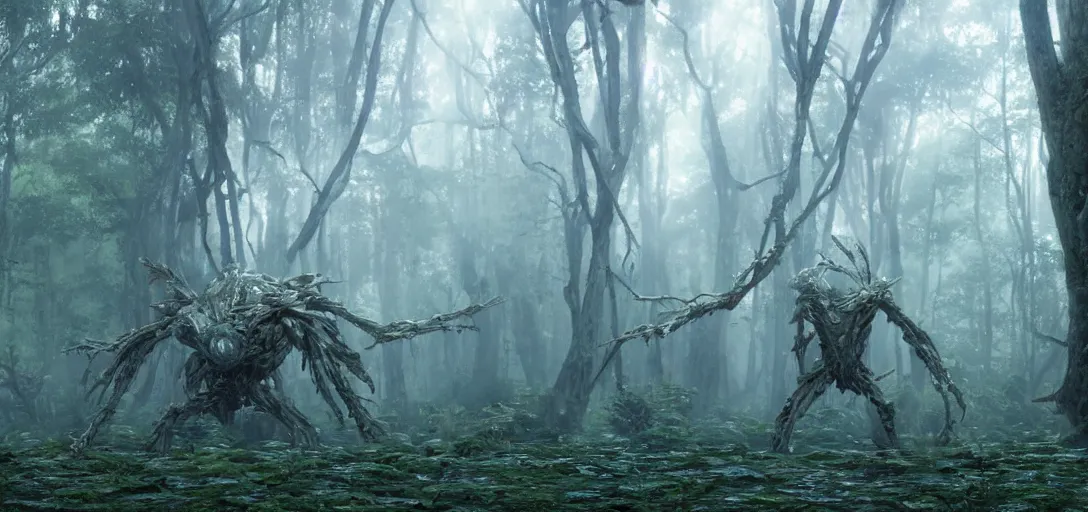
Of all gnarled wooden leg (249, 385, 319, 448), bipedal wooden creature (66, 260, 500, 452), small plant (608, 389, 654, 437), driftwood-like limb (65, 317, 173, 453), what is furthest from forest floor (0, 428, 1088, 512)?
small plant (608, 389, 654, 437)

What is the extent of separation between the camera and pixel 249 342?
8.20 meters

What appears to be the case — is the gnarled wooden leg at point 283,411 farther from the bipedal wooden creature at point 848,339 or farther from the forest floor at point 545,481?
the bipedal wooden creature at point 848,339

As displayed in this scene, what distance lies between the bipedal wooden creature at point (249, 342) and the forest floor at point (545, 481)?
85 centimetres

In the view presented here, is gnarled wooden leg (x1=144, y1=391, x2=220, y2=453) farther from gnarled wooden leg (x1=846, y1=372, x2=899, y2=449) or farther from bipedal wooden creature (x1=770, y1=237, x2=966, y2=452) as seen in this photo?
gnarled wooden leg (x1=846, y1=372, x2=899, y2=449)

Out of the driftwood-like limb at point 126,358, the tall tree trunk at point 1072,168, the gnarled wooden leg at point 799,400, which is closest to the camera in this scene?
the gnarled wooden leg at point 799,400

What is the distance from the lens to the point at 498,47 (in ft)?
92.9

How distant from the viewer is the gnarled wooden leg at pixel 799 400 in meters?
8.06

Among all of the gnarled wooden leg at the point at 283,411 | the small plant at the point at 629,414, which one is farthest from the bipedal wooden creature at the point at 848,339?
the small plant at the point at 629,414

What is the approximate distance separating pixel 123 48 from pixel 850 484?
57.0 feet

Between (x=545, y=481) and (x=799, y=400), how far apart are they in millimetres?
3224

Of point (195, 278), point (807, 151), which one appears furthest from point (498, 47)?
point (195, 278)

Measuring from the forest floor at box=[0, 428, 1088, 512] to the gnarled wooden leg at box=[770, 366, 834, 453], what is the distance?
58cm

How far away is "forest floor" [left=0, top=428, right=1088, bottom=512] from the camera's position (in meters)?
4.69

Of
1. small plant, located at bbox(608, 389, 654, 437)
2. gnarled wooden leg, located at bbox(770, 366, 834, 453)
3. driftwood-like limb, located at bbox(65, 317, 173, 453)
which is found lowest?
small plant, located at bbox(608, 389, 654, 437)
